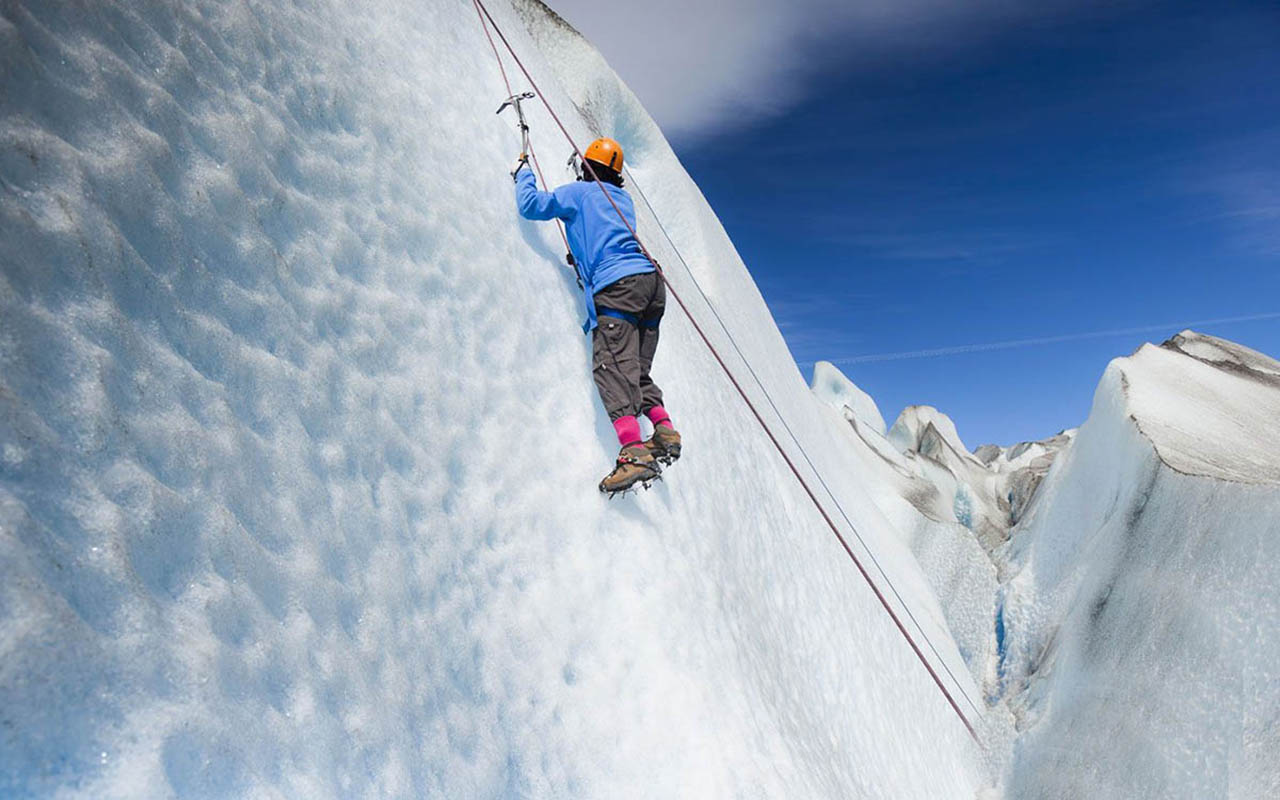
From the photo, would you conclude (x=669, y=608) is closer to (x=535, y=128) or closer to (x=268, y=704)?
(x=268, y=704)

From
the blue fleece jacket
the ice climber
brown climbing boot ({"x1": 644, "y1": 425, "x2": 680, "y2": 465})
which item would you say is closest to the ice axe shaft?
the ice climber

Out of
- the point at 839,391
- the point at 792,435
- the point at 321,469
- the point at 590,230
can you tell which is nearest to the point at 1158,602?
the point at 792,435

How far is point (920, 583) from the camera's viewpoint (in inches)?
340

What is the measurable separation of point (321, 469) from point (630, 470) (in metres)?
1.04

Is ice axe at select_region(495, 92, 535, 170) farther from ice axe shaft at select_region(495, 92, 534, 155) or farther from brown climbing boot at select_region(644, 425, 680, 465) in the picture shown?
brown climbing boot at select_region(644, 425, 680, 465)

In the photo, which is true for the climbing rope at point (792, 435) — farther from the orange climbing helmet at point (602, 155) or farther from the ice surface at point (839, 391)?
the ice surface at point (839, 391)

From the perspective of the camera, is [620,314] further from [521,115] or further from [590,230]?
[521,115]

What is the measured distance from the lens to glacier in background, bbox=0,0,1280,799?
1252 mm

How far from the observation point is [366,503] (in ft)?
6.16

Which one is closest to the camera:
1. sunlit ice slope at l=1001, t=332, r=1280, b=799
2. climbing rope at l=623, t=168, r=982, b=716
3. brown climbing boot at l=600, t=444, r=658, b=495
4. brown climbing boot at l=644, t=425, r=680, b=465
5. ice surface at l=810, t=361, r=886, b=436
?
brown climbing boot at l=600, t=444, r=658, b=495

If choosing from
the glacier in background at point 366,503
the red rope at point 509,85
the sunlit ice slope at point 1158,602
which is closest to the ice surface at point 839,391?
the sunlit ice slope at point 1158,602

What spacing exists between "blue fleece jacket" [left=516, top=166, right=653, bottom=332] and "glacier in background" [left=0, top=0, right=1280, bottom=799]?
0.49 feet

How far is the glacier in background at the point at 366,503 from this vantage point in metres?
1.25

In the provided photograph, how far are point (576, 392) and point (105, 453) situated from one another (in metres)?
1.67
